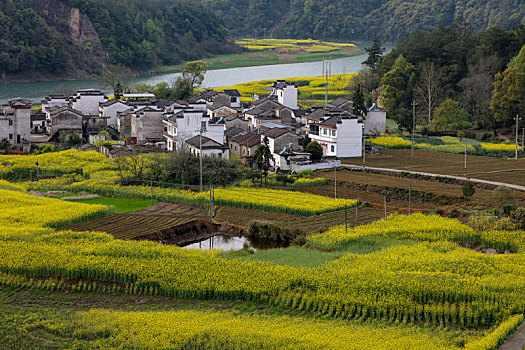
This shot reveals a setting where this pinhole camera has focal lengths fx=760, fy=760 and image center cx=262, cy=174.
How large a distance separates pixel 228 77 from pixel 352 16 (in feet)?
129

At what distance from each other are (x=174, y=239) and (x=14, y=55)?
58.3 m

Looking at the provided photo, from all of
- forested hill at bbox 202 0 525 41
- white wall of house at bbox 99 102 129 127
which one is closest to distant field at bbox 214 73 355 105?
white wall of house at bbox 99 102 129 127

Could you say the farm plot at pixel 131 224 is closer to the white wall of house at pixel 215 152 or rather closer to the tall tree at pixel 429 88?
the white wall of house at pixel 215 152

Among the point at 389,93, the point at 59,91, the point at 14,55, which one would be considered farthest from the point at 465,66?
the point at 14,55

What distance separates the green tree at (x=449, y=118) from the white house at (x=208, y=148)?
1666 centimetres

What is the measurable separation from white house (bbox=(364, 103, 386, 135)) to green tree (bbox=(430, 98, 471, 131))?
12.6ft

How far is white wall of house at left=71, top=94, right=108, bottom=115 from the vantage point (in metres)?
51.6

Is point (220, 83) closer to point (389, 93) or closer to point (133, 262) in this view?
point (389, 93)

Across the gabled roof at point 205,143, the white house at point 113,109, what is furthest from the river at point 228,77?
the gabled roof at point 205,143

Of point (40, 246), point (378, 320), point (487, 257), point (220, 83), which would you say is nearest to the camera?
point (378, 320)

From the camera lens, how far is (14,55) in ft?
253

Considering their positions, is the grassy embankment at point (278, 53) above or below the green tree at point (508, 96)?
above

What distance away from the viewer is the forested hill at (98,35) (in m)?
78.6

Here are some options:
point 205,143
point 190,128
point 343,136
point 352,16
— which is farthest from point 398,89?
point 352,16
